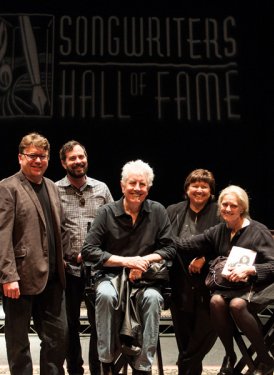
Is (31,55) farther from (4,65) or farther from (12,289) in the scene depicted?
(12,289)

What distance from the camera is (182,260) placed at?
136 inches

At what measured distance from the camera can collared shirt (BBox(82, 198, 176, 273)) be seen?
316 centimetres

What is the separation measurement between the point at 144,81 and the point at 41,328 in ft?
12.0

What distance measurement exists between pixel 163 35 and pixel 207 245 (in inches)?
134

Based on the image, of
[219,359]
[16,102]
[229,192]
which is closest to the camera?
[229,192]

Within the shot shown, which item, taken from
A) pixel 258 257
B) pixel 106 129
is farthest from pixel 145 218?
pixel 106 129

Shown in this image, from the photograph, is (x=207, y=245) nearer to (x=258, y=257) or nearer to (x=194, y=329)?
(x=258, y=257)

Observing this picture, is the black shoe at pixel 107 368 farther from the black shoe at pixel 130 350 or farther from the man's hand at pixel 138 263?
the man's hand at pixel 138 263

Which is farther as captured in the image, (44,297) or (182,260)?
(182,260)

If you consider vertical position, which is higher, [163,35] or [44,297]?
[163,35]

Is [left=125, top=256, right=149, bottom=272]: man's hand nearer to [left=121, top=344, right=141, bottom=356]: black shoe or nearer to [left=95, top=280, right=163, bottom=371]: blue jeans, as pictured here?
[left=95, top=280, right=163, bottom=371]: blue jeans

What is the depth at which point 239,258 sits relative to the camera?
315 cm

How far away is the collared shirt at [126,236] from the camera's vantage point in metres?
3.16

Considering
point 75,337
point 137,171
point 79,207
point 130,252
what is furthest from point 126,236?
point 75,337
